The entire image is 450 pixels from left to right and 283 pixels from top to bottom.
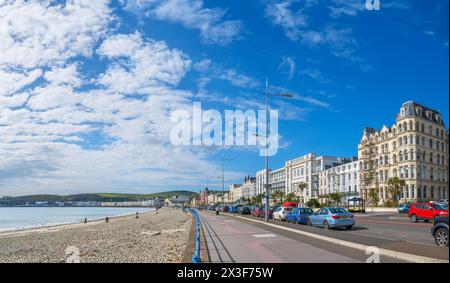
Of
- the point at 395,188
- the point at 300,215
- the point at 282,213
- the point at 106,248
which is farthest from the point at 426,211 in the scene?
the point at 395,188

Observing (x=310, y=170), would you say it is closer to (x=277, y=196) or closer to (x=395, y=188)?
(x=277, y=196)

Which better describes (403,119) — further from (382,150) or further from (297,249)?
(297,249)

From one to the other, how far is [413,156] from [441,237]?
74489 millimetres

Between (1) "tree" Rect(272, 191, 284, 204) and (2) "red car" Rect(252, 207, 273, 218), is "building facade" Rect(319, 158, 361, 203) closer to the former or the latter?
(1) "tree" Rect(272, 191, 284, 204)

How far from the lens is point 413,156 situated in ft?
265

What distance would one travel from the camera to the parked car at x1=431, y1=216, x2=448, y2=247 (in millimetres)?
13328

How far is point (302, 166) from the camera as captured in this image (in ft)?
446

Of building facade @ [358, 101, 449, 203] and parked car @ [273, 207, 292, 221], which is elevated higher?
building facade @ [358, 101, 449, 203]

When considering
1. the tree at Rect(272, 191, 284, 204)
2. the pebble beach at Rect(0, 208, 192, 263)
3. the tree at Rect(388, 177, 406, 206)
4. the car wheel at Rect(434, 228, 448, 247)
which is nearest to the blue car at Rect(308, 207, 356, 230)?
the pebble beach at Rect(0, 208, 192, 263)

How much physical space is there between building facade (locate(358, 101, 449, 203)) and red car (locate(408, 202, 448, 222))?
2031 inches

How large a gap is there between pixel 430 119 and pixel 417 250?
8470cm

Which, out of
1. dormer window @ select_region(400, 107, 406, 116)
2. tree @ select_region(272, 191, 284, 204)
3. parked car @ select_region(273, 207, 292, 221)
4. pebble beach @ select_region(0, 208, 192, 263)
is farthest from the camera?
tree @ select_region(272, 191, 284, 204)

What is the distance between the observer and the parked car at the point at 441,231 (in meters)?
13.3
